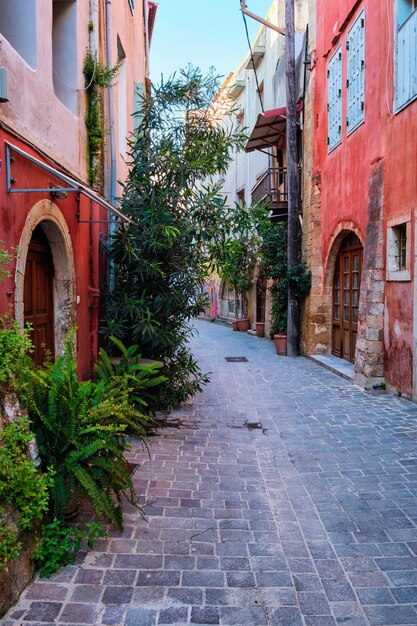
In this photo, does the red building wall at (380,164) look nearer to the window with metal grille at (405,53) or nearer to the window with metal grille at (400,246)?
the window with metal grille at (405,53)

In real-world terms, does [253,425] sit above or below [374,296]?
below

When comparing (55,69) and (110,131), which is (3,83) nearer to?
(55,69)

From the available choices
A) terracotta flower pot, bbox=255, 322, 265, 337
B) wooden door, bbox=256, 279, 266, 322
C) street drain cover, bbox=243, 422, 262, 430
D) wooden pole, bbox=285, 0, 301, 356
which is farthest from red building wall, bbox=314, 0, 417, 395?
wooden door, bbox=256, 279, 266, 322

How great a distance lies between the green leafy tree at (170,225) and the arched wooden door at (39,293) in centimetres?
94

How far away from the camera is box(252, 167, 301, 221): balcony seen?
1354 centimetres

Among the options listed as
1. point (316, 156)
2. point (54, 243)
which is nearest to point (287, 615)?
point (54, 243)

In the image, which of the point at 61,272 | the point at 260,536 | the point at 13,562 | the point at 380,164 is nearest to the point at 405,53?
the point at 380,164

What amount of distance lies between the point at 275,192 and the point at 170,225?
367 inches

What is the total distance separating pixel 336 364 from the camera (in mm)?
10203

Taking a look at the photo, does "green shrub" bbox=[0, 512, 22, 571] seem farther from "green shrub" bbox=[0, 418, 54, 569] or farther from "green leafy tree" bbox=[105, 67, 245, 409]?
"green leafy tree" bbox=[105, 67, 245, 409]

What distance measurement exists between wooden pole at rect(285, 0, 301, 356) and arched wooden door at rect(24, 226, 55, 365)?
7.77m

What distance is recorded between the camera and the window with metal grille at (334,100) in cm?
1025

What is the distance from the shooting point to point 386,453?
16.6 feet

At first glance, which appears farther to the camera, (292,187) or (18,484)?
(292,187)
